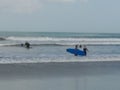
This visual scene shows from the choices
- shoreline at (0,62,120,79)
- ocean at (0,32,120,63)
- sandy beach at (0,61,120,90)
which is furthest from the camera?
ocean at (0,32,120,63)

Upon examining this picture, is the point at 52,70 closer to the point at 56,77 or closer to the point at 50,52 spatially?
the point at 56,77

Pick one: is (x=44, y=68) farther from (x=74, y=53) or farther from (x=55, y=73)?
(x=74, y=53)

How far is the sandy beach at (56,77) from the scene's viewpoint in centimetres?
1505

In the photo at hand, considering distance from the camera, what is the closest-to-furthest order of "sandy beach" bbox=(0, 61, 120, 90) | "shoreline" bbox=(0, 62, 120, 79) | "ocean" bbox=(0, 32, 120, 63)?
"sandy beach" bbox=(0, 61, 120, 90)
"shoreline" bbox=(0, 62, 120, 79)
"ocean" bbox=(0, 32, 120, 63)

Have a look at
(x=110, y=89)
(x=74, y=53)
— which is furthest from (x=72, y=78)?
(x=74, y=53)

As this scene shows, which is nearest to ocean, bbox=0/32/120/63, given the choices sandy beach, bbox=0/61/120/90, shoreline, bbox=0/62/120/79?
shoreline, bbox=0/62/120/79

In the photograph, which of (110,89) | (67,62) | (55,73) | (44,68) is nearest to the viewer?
(110,89)

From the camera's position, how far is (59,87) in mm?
14797

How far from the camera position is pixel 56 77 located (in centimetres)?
1817

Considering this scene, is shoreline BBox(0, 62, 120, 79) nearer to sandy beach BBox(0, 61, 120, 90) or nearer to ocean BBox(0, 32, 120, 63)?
sandy beach BBox(0, 61, 120, 90)

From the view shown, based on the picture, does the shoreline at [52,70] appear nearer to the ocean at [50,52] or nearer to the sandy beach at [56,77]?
the sandy beach at [56,77]

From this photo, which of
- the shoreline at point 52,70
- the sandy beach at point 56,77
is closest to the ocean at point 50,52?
the shoreline at point 52,70

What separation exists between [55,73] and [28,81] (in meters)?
3.55

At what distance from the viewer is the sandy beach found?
15.1 meters
